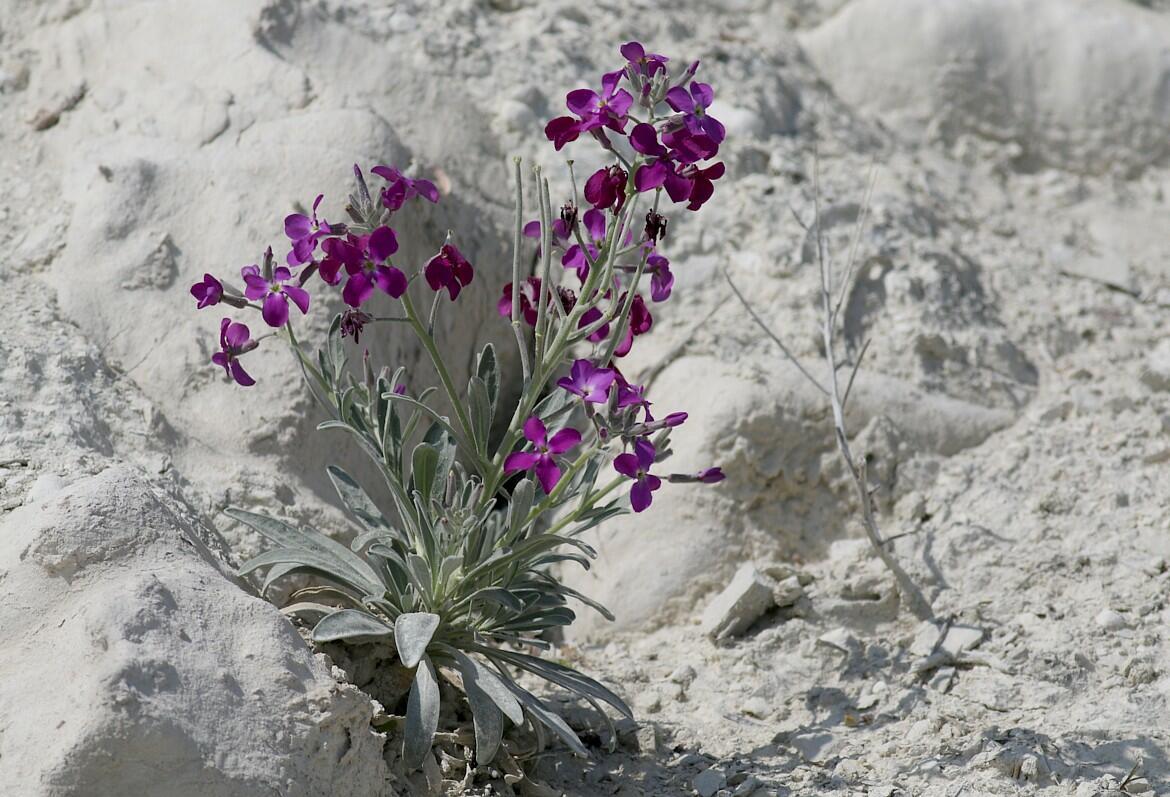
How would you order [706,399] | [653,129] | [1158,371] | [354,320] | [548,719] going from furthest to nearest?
[1158,371] < [706,399] < [548,719] < [354,320] < [653,129]

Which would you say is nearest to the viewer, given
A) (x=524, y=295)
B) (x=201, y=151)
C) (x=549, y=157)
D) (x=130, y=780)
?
(x=130, y=780)

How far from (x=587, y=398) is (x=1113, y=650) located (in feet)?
4.92

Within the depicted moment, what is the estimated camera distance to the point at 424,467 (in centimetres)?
269

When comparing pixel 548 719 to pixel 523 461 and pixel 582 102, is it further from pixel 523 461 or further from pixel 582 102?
pixel 582 102

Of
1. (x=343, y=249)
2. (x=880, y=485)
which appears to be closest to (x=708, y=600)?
(x=880, y=485)

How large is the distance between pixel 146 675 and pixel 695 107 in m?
1.43

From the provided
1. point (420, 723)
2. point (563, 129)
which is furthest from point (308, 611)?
point (563, 129)

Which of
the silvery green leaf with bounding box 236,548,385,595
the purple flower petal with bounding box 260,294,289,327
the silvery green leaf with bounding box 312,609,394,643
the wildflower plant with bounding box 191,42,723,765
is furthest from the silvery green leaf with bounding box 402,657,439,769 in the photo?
the purple flower petal with bounding box 260,294,289,327

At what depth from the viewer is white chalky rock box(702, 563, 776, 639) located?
3.24 meters

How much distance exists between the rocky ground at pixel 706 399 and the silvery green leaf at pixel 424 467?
403 mm

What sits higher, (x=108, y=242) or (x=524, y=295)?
(x=524, y=295)

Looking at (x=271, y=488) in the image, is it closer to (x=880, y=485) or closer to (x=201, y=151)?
Result: (x=201, y=151)

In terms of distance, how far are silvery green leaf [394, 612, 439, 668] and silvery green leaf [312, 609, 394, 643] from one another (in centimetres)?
4

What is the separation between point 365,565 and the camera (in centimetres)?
279
